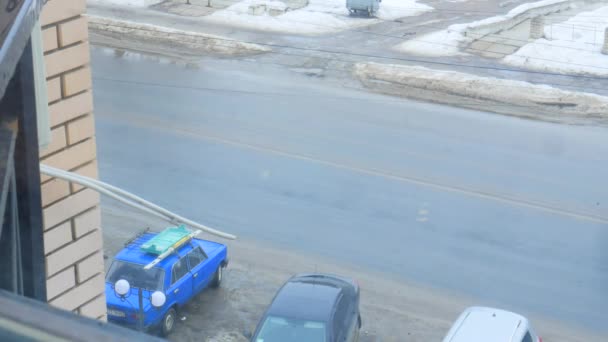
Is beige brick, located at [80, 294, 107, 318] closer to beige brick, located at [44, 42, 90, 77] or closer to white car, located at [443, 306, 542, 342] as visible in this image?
beige brick, located at [44, 42, 90, 77]

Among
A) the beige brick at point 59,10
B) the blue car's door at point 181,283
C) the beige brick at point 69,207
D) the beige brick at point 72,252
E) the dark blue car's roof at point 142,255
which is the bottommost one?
the blue car's door at point 181,283

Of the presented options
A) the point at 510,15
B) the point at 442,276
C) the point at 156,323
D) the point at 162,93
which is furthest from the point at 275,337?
the point at 510,15

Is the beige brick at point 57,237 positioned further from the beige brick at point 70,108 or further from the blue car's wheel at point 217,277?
the blue car's wheel at point 217,277

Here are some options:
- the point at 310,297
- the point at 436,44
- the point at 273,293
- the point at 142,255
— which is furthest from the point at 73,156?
the point at 436,44

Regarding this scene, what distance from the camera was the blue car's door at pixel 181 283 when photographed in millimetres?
12258

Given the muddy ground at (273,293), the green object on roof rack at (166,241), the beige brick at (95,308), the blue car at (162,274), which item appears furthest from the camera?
the green object on roof rack at (166,241)

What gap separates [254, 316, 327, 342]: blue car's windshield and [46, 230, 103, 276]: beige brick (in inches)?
219

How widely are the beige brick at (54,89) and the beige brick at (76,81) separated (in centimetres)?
5

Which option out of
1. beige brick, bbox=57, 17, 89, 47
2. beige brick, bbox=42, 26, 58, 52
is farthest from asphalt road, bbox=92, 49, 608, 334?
beige brick, bbox=42, 26, 58, 52

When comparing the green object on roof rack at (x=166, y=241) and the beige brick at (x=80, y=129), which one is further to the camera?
the green object on roof rack at (x=166, y=241)

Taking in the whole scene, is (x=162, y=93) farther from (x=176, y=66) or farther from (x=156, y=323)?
(x=156, y=323)

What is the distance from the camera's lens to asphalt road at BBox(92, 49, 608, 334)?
14.4m

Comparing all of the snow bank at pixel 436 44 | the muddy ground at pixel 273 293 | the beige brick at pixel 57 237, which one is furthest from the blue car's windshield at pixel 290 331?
the snow bank at pixel 436 44

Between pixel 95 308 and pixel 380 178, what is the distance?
42.2 feet
